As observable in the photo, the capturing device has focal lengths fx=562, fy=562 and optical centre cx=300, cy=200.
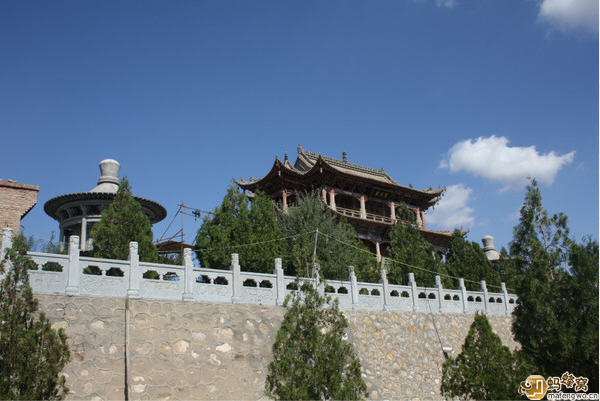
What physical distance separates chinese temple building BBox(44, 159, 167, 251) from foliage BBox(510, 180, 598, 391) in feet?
43.4

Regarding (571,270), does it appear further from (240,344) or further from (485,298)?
(485,298)

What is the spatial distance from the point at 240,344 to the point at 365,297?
506 centimetres

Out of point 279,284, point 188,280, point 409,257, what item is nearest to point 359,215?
point 409,257

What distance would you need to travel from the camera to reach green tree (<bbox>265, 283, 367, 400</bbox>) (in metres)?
11.5

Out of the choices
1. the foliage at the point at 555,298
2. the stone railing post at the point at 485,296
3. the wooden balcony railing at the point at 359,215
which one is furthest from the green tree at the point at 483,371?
the wooden balcony railing at the point at 359,215

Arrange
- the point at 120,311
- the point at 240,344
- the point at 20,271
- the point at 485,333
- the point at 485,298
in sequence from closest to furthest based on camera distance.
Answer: the point at 20,271 → the point at 120,311 → the point at 240,344 → the point at 485,333 → the point at 485,298

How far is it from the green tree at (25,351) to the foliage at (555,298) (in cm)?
999

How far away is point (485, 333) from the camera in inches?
608

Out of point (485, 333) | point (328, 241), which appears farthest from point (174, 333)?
point (328, 241)

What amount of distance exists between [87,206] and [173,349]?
383 inches

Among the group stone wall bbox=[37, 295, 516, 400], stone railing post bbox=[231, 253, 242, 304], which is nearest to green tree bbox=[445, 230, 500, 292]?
stone wall bbox=[37, 295, 516, 400]

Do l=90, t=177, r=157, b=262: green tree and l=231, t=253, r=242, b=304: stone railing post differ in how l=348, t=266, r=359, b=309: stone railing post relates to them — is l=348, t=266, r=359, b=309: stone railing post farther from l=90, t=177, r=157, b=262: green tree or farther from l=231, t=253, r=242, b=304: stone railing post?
l=90, t=177, r=157, b=262: green tree

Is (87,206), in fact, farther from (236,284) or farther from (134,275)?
(236,284)

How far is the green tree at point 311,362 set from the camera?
37.7 feet
